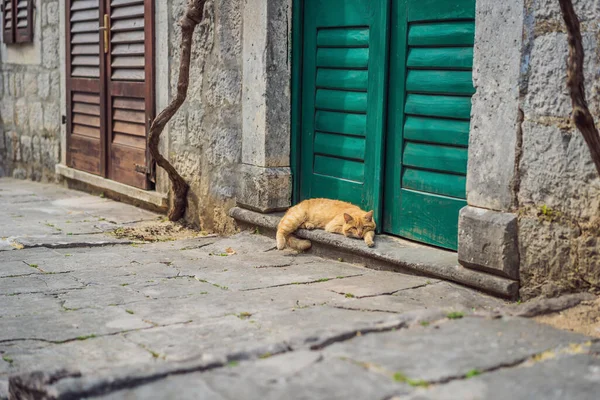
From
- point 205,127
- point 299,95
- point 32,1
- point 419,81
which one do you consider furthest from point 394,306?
point 32,1

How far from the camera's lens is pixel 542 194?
13.3ft

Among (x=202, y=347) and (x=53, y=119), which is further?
(x=53, y=119)

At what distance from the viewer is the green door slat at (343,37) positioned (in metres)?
5.41

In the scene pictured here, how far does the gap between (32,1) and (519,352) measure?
27.6 ft

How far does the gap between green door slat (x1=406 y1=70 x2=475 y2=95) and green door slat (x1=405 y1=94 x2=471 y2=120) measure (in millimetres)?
40

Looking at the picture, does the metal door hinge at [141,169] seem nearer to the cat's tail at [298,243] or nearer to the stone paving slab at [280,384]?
the cat's tail at [298,243]

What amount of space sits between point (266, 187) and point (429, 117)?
1484mm

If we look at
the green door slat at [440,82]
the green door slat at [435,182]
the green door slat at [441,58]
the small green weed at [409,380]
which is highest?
the green door slat at [441,58]

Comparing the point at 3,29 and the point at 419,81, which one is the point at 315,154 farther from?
the point at 3,29

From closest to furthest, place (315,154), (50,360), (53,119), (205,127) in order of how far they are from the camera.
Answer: (50,360)
(315,154)
(205,127)
(53,119)

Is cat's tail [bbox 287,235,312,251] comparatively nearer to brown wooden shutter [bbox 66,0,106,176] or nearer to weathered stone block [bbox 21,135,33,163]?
brown wooden shutter [bbox 66,0,106,176]

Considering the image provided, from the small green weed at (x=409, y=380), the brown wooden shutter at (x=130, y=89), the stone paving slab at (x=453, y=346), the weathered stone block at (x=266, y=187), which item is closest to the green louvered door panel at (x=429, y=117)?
the weathered stone block at (x=266, y=187)

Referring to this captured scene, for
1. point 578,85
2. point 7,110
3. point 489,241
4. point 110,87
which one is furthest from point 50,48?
point 578,85

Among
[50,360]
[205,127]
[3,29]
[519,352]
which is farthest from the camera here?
[3,29]
